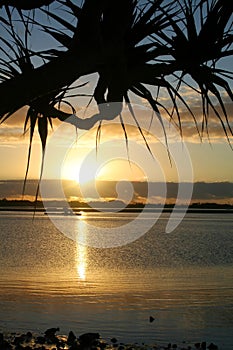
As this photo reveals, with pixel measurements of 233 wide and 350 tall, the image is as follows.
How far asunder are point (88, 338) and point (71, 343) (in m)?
0.60

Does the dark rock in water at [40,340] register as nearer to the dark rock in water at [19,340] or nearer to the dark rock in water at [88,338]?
the dark rock in water at [19,340]

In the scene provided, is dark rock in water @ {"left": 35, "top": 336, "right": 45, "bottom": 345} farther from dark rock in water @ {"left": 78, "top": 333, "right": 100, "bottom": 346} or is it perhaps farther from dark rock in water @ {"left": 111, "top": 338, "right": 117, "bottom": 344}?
dark rock in water @ {"left": 111, "top": 338, "right": 117, "bottom": 344}

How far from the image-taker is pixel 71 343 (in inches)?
441

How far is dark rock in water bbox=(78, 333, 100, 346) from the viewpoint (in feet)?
37.5

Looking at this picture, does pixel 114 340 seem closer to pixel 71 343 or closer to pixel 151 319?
pixel 71 343

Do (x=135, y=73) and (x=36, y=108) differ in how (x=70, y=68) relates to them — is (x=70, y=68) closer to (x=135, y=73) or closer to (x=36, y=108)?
(x=135, y=73)

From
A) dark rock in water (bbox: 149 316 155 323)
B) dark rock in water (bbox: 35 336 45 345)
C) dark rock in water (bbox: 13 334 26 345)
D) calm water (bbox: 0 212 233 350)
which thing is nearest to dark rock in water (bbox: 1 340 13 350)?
dark rock in water (bbox: 13 334 26 345)

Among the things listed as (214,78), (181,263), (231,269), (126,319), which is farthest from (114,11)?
(181,263)

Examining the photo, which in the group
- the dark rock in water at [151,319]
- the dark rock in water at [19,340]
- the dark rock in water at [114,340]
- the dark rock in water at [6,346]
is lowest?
the dark rock in water at [6,346]

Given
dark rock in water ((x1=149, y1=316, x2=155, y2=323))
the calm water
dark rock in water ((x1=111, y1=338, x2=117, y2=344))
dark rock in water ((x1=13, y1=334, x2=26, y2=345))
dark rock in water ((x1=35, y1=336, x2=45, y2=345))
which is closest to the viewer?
dark rock in water ((x1=13, y1=334, x2=26, y2=345))

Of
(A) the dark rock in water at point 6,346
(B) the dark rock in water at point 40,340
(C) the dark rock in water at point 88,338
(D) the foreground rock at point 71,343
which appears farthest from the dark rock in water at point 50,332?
(A) the dark rock in water at point 6,346

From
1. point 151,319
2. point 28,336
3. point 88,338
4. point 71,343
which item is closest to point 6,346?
point 71,343

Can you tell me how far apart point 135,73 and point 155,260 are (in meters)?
30.8

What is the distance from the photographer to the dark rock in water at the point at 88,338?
11.4 meters
